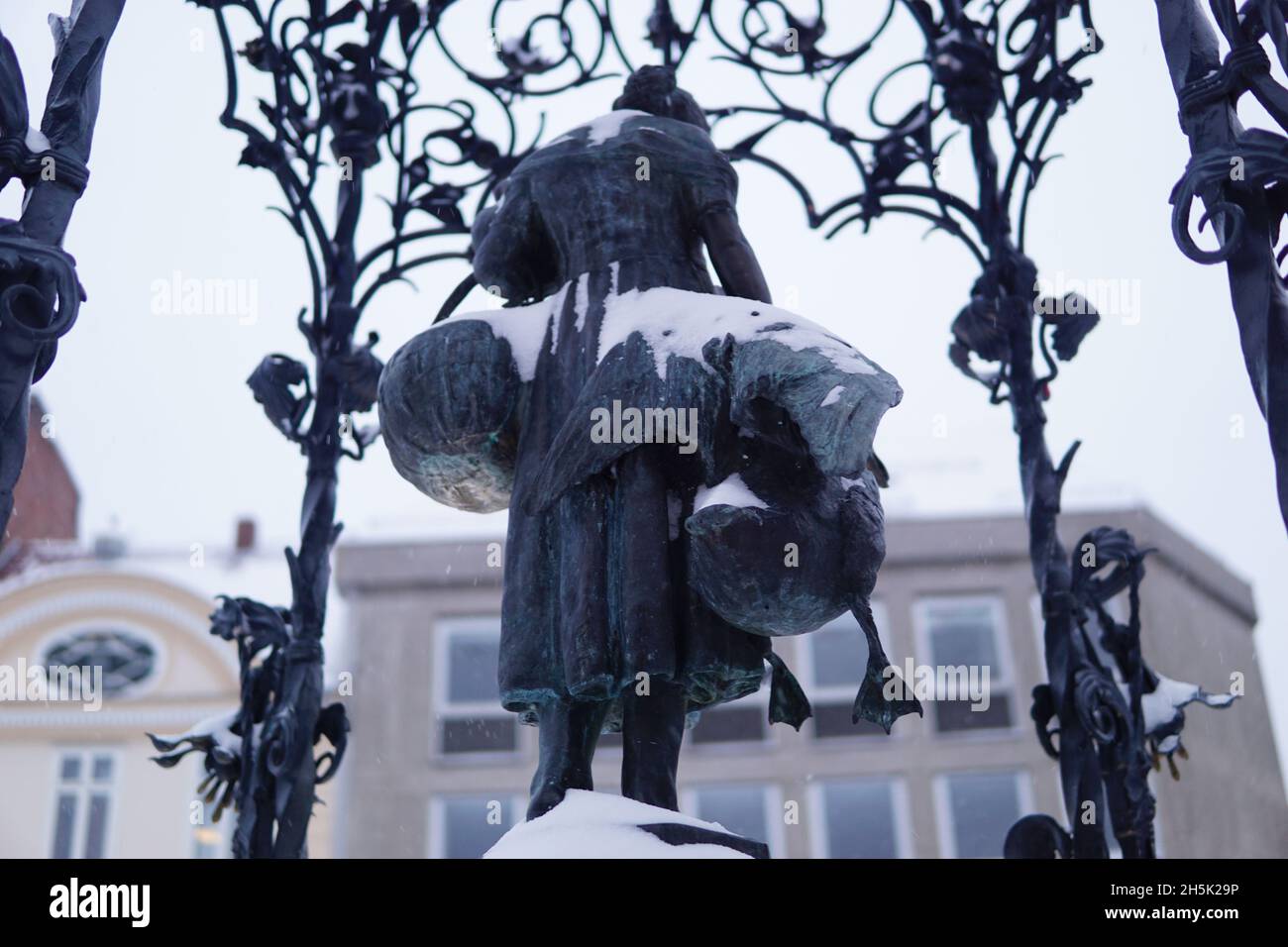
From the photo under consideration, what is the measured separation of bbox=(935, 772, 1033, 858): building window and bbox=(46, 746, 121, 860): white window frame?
1051cm

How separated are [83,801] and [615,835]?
18640 millimetres

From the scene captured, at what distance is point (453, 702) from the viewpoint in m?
21.2

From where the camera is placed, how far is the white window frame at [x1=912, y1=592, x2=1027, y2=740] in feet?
71.6

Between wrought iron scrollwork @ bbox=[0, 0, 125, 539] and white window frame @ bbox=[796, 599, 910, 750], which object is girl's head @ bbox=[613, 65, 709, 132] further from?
white window frame @ bbox=[796, 599, 910, 750]

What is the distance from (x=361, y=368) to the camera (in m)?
6.27

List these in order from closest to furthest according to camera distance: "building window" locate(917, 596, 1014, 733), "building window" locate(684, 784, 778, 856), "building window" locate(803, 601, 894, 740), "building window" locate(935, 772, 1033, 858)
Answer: "building window" locate(684, 784, 778, 856) < "building window" locate(935, 772, 1033, 858) < "building window" locate(803, 601, 894, 740) < "building window" locate(917, 596, 1014, 733)

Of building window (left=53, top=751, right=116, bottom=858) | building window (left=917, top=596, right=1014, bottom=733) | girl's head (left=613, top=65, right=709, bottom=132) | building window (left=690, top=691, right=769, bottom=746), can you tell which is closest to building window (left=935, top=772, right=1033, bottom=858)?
building window (left=917, top=596, right=1014, bottom=733)

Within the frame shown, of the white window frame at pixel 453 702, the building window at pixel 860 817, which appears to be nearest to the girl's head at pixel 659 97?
the white window frame at pixel 453 702

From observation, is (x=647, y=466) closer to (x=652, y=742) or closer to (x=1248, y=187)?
(x=652, y=742)

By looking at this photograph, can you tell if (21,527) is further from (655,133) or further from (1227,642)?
(655,133)

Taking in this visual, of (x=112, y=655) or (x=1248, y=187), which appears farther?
(x=112, y=655)

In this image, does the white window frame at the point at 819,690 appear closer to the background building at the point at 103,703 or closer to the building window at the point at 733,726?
the building window at the point at 733,726

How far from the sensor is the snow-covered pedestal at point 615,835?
A: 3.55 meters

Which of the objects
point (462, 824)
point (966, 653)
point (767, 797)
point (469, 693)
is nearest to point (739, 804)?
point (767, 797)
